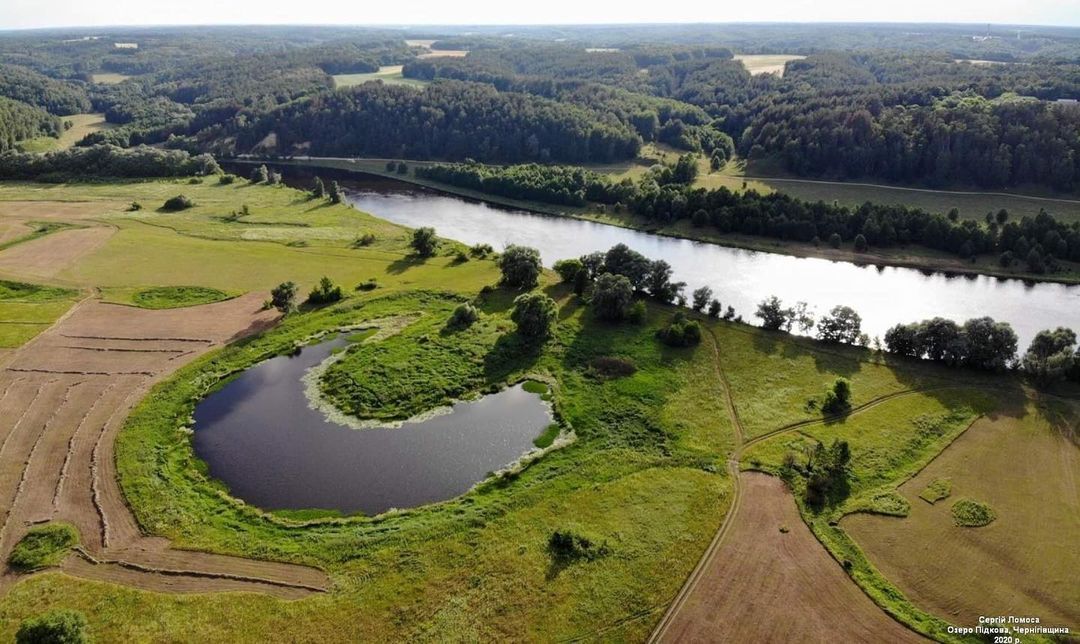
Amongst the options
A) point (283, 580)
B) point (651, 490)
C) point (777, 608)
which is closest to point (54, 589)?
point (283, 580)

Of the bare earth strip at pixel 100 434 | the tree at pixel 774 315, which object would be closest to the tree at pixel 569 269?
the tree at pixel 774 315

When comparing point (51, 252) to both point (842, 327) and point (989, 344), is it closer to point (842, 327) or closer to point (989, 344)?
point (842, 327)

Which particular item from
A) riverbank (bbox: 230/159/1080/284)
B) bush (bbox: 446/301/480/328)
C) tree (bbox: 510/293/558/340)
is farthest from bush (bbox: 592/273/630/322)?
riverbank (bbox: 230/159/1080/284)

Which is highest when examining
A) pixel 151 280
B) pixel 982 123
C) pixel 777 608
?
pixel 982 123

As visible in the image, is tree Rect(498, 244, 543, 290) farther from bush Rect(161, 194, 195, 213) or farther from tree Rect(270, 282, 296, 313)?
bush Rect(161, 194, 195, 213)

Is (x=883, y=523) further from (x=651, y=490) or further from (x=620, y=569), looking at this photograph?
(x=620, y=569)

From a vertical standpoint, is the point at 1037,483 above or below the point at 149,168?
below

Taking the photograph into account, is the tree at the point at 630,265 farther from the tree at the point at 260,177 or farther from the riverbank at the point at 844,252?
the tree at the point at 260,177
